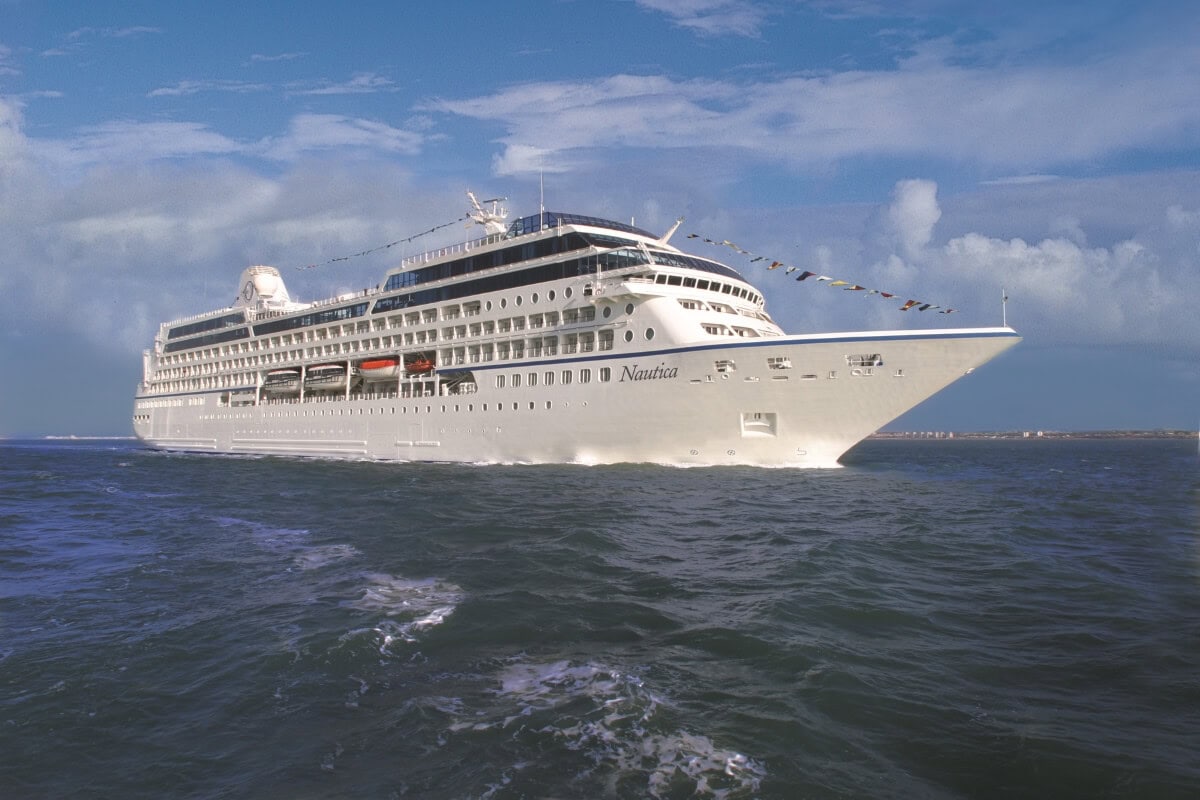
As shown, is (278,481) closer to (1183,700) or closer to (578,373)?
(578,373)

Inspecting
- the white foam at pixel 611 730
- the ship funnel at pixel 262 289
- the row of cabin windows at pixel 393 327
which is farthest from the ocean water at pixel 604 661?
the ship funnel at pixel 262 289

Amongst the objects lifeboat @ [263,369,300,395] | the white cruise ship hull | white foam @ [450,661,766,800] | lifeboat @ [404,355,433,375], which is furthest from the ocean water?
lifeboat @ [263,369,300,395]

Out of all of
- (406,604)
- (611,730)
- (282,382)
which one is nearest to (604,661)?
(611,730)

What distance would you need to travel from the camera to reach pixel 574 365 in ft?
102

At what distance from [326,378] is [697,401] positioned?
94.5 ft

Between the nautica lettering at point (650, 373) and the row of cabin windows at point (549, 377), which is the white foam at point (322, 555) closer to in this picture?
the nautica lettering at point (650, 373)

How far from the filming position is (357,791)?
4.84 metres

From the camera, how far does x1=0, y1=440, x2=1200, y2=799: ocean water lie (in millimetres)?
5148

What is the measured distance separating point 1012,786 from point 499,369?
3111 cm

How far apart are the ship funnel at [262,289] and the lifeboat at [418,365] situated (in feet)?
74.3

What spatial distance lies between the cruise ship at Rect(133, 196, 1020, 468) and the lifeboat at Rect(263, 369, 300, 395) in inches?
6.4

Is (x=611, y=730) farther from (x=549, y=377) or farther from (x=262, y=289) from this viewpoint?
(x=262, y=289)

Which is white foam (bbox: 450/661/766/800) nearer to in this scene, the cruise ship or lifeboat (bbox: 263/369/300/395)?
the cruise ship

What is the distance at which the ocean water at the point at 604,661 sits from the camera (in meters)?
5.15
